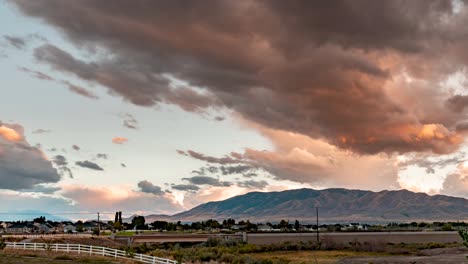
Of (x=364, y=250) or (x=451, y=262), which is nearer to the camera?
(x=451, y=262)

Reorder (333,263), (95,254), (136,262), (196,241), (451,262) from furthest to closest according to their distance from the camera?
(196,241), (333,263), (451,262), (95,254), (136,262)

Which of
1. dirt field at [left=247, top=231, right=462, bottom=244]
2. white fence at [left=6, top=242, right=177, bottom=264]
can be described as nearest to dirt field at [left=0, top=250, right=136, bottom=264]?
white fence at [left=6, top=242, right=177, bottom=264]

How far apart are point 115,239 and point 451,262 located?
73.7 m

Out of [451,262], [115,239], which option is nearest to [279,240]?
[115,239]

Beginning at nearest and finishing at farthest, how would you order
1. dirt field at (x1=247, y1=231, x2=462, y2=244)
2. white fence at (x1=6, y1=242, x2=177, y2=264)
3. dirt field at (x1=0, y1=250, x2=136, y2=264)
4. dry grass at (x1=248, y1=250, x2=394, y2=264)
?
dirt field at (x1=0, y1=250, x2=136, y2=264) < white fence at (x1=6, y1=242, x2=177, y2=264) < dry grass at (x1=248, y1=250, x2=394, y2=264) < dirt field at (x1=247, y1=231, x2=462, y2=244)

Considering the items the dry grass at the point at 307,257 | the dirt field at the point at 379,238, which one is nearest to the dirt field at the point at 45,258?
the dry grass at the point at 307,257

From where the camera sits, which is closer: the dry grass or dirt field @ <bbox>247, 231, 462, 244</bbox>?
the dry grass

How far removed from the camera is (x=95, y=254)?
6988cm

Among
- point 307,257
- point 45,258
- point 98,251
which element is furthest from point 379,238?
point 45,258

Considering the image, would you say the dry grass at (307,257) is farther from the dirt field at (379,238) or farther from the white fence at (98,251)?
the dirt field at (379,238)

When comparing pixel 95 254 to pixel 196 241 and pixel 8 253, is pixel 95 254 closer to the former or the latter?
pixel 8 253

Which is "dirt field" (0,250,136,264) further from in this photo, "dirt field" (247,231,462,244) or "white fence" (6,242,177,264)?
"dirt field" (247,231,462,244)

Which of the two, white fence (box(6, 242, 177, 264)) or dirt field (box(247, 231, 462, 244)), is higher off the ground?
white fence (box(6, 242, 177, 264))

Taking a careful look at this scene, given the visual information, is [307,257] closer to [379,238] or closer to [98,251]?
[98,251]
